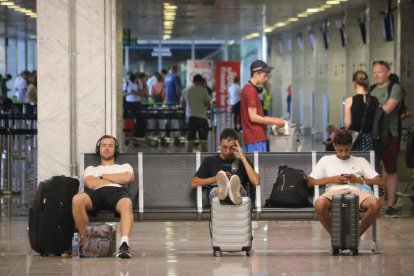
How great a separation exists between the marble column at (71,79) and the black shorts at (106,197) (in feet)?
4.36

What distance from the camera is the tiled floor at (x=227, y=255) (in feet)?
31.0

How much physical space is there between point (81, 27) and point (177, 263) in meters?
3.03

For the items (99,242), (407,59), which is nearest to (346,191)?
(99,242)

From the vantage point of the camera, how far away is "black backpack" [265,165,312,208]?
10.5 meters

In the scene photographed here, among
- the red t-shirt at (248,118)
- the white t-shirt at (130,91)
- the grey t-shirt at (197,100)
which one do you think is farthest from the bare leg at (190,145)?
the red t-shirt at (248,118)

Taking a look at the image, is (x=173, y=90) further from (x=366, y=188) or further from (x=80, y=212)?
(x=80, y=212)

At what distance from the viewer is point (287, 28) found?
39.4 meters

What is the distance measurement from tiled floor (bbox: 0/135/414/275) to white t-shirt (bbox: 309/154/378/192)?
27.8 inches

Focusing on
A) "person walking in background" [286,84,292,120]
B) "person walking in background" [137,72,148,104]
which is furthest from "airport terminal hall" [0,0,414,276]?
"person walking in background" [286,84,292,120]

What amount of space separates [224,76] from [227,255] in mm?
21813

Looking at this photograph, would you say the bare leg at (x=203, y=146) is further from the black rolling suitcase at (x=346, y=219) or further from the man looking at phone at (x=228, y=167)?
the black rolling suitcase at (x=346, y=219)

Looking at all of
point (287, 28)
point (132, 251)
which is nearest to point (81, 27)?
point (132, 251)

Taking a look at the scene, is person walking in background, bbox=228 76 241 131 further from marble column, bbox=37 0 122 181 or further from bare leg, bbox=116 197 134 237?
bare leg, bbox=116 197 134 237

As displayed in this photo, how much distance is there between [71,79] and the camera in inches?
461
